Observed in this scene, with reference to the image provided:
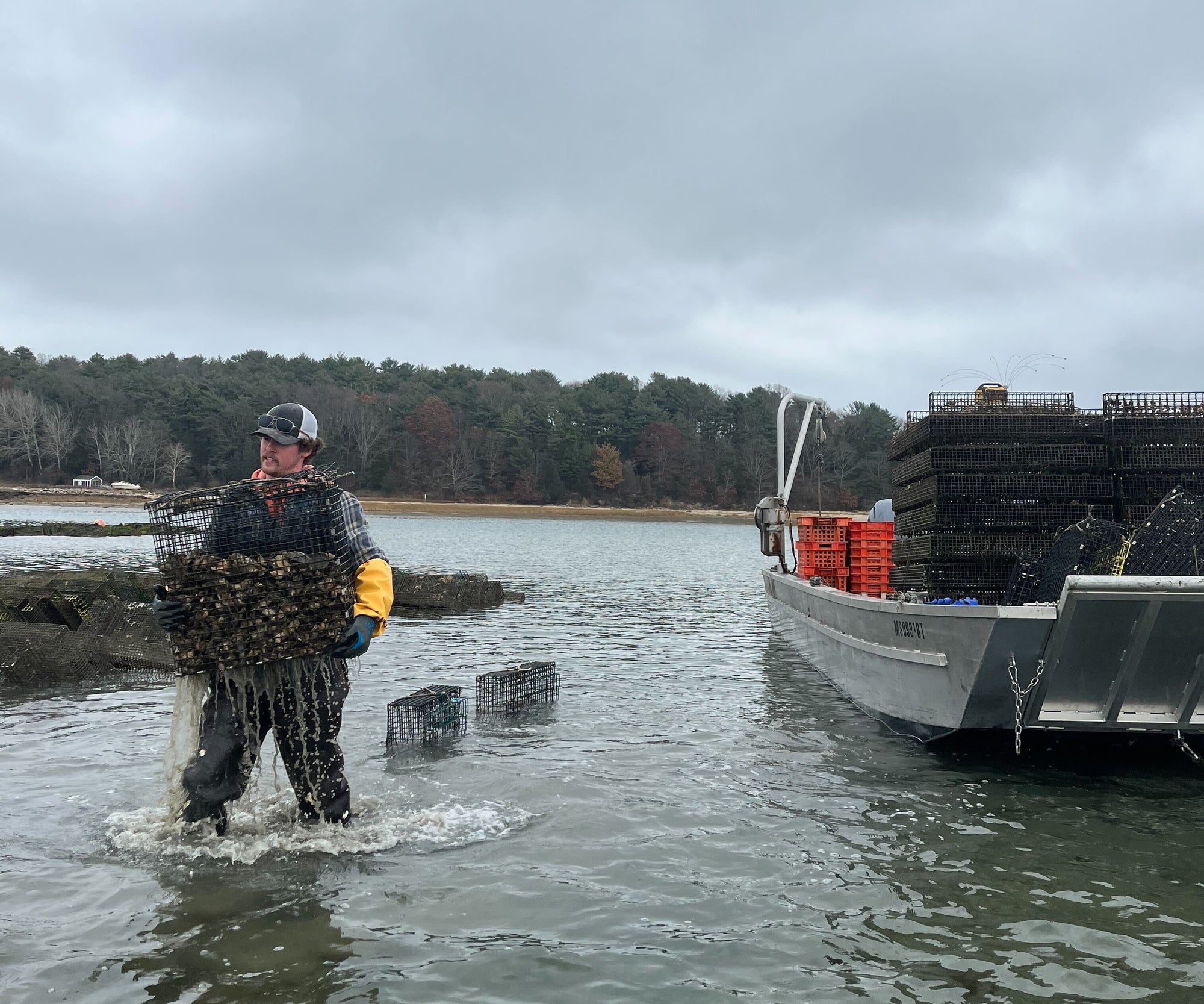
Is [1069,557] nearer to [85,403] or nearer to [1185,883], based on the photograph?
[1185,883]

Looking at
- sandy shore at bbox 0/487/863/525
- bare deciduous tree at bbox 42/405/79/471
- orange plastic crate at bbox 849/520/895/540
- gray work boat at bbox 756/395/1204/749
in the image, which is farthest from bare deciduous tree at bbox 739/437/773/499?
gray work boat at bbox 756/395/1204/749

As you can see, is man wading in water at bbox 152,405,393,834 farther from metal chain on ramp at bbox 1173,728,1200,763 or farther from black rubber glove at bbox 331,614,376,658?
metal chain on ramp at bbox 1173,728,1200,763

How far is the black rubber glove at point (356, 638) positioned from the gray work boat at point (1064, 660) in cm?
484

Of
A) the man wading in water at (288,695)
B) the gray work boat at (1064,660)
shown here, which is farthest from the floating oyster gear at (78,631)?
the gray work boat at (1064,660)

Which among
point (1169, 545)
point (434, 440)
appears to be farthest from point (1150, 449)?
point (434, 440)

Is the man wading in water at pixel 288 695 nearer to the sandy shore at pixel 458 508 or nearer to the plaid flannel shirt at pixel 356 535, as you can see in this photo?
the plaid flannel shirt at pixel 356 535

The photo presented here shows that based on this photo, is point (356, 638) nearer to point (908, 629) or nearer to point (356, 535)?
point (356, 535)

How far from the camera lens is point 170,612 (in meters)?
5.50

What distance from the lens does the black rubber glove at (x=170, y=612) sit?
216 inches

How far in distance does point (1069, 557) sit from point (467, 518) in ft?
288

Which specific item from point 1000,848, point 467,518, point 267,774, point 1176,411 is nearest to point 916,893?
point 1000,848

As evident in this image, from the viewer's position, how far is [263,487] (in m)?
5.62

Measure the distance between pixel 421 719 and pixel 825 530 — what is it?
7.90 m

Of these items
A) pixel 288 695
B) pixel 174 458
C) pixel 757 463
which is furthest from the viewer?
pixel 757 463
